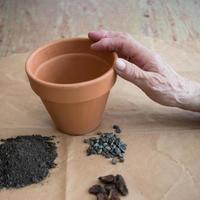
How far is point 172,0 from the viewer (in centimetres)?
180

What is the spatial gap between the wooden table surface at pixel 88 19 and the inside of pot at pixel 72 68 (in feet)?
1.67

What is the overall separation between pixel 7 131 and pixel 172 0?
1.18 metres

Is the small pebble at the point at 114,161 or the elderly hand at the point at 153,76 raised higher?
the elderly hand at the point at 153,76

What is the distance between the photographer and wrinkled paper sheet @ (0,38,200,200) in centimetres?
77

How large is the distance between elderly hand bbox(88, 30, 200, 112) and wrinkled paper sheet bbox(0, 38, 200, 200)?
6 cm

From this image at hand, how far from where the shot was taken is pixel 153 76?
88 centimetres

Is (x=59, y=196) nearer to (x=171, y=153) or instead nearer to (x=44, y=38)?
(x=171, y=153)

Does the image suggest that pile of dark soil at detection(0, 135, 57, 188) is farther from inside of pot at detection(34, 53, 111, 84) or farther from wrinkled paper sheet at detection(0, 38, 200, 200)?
inside of pot at detection(34, 53, 111, 84)

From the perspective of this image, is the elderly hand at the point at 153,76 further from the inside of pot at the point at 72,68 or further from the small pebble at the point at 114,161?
the small pebble at the point at 114,161

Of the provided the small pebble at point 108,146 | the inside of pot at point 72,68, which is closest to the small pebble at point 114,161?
the small pebble at point 108,146

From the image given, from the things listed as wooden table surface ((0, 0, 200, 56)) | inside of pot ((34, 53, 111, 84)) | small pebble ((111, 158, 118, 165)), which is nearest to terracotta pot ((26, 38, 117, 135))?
inside of pot ((34, 53, 111, 84))

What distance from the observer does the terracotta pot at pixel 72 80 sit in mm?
784

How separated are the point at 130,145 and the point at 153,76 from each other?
17cm

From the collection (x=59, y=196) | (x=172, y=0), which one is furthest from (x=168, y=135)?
(x=172, y=0)
